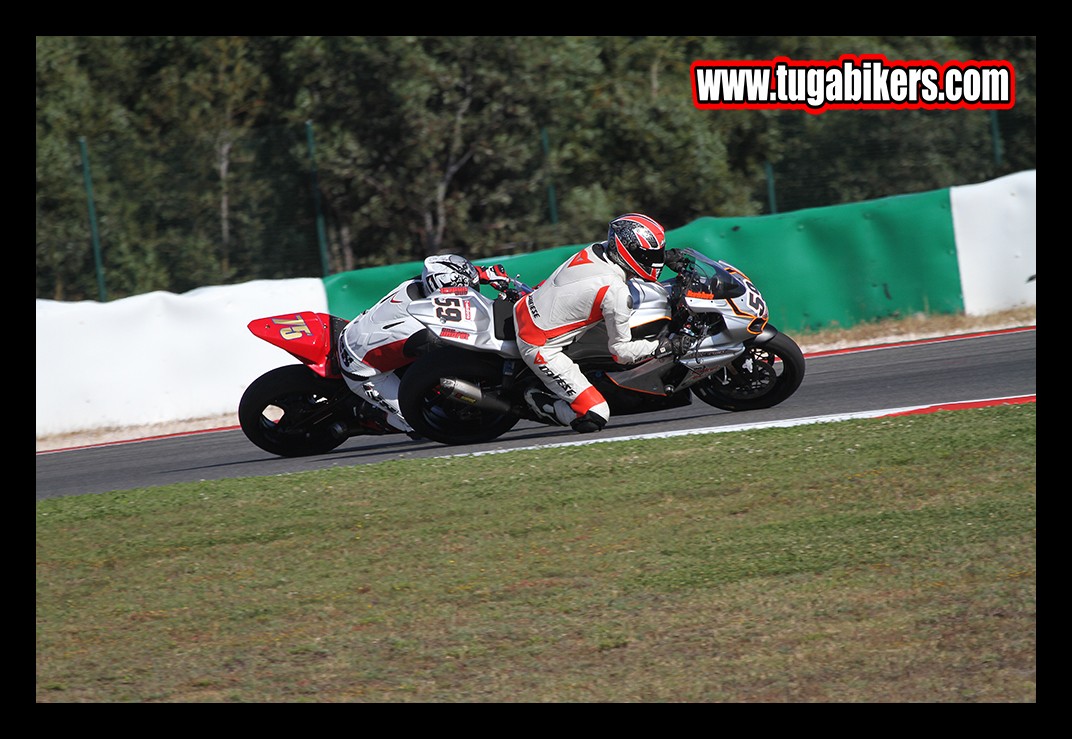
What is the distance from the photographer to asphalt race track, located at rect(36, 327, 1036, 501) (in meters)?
9.24

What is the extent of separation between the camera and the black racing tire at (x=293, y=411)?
30.3ft

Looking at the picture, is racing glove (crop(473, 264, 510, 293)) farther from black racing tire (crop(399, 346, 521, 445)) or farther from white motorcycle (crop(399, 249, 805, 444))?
black racing tire (crop(399, 346, 521, 445))

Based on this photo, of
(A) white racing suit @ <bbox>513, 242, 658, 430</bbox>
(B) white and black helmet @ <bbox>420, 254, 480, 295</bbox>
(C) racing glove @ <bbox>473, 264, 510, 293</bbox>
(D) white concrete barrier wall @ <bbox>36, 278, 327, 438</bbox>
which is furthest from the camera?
(D) white concrete barrier wall @ <bbox>36, 278, 327, 438</bbox>

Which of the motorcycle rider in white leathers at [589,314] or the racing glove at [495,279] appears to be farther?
the racing glove at [495,279]

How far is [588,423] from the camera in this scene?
29.4 ft

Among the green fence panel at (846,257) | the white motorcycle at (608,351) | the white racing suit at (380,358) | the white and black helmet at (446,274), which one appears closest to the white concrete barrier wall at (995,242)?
the green fence panel at (846,257)

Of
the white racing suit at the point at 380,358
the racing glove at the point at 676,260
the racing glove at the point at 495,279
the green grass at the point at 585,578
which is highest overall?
the racing glove at the point at 676,260

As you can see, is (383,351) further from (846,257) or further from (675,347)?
(846,257)

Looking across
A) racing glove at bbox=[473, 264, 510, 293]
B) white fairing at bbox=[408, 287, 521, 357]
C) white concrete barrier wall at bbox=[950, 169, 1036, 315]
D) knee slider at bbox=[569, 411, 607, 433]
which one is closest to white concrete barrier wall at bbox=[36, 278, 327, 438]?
Answer: racing glove at bbox=[473, 264, 510, 293]

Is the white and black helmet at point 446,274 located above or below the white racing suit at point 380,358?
above

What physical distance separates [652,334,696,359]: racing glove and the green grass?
0.71m

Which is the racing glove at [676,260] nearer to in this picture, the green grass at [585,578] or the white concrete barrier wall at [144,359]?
the green grass at [585,578]

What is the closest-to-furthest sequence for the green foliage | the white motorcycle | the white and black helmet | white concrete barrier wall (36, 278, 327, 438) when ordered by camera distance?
the white motorcycle < the white and black helmet < white concrete barrier wall (36, 278, 327, 438) < the green foliage

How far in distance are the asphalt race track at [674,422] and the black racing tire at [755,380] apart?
11cm
